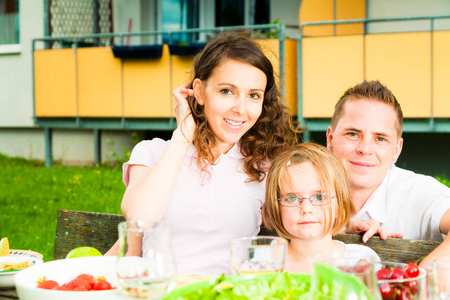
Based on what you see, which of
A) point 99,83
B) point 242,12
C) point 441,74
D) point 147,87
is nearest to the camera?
point 441,74

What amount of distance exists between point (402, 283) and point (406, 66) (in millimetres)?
8363

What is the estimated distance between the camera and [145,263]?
1.55 metres

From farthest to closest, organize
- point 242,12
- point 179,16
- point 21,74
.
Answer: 1. point 179,16
2. point 21,74
3. point 242,12

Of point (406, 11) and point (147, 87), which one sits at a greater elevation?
point (406, 11)

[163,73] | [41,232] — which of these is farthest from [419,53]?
[41,232]

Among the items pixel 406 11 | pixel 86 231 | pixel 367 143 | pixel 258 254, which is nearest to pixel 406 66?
pixel 406 11

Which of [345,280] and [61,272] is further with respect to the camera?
[61,272]

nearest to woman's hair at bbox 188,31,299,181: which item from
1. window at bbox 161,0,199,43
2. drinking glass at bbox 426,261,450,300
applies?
drinking glass at bbox 426,261,450,300

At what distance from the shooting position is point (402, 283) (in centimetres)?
149

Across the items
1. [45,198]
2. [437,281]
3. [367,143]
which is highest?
[367,143]

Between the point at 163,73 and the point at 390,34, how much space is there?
374cm

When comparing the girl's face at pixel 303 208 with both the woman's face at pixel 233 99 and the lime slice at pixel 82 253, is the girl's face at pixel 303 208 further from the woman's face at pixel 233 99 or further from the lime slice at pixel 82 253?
the lime slice at pixel 82 253

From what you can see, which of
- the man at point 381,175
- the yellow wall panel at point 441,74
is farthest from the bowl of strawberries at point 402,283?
the yellow wall panel at point 441,74

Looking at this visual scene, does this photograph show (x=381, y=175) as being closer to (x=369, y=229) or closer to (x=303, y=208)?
(x=369, y=229)
